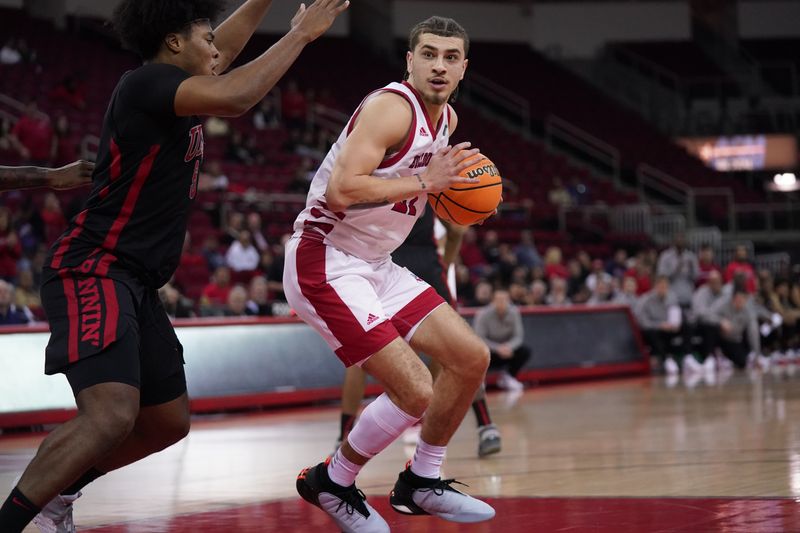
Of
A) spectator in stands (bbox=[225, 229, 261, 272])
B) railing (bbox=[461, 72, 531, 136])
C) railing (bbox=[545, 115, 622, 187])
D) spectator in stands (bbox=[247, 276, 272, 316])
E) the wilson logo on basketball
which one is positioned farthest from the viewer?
railing (bbox=[461, 72, 531, 136])

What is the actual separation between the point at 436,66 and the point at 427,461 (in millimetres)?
1696

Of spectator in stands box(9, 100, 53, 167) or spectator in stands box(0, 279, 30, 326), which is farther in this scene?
spectator in stands box(9, 100, 53, 167)

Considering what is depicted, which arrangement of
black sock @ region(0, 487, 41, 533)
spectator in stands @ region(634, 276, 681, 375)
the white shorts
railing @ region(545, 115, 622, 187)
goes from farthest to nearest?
railing @ region(545, 115, 622, 187), spectator in stands @ region(634, 276, 681, 375), the white shorts, black sock @ region(0, 487, 41, 533)

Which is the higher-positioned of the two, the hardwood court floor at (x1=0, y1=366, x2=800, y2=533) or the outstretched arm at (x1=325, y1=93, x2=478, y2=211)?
the outstretched arm at (x1=325, y1=93, x2=478, y2=211)

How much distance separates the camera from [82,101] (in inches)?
808

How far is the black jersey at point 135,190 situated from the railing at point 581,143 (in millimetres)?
26136

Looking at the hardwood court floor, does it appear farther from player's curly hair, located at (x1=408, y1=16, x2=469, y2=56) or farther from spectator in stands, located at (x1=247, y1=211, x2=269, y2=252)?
spectator in stands, located at (x1=247, y1=211, x2=269, y2=252)

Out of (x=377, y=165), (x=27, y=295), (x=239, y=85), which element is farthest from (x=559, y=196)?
(x=239, y=85)

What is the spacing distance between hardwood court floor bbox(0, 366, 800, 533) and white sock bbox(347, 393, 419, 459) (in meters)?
0.46

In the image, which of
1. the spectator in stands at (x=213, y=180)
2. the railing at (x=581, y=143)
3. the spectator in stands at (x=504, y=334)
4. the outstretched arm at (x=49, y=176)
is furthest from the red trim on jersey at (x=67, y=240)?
the railing at (x=581, y=143)

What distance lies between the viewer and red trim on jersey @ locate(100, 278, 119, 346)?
4.01 m

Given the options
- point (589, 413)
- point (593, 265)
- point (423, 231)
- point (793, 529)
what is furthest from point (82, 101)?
point (793, 529)

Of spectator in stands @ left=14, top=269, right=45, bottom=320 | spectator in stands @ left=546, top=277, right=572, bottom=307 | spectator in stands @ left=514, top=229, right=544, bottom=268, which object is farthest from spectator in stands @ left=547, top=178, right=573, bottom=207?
spectator in stands @ left=14, top=269, right=45, bottom=320

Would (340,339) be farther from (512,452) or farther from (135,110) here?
(512,452)
